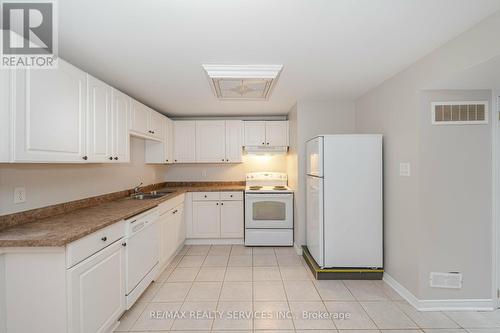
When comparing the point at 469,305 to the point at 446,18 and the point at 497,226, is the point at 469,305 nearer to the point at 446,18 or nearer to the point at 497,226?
the point at 497,226

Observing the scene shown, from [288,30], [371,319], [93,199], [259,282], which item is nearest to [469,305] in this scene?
[371,319]

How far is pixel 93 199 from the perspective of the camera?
2541 millimetres

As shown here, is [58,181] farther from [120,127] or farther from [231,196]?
[231,196]

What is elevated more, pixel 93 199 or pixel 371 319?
pixel 93 199

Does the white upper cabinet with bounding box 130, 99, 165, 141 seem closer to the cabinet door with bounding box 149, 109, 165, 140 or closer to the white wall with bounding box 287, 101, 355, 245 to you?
the cabinet door with bounding box 149, 109, 165, 140

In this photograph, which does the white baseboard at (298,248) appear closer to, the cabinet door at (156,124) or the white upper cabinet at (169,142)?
the white upper cabinet at (169,142)

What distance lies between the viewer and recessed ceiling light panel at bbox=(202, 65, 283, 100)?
226 centimetres

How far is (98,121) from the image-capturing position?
2.13 m

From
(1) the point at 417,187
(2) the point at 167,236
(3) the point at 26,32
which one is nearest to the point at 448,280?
(1) the point at 417,187

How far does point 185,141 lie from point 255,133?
1264mm

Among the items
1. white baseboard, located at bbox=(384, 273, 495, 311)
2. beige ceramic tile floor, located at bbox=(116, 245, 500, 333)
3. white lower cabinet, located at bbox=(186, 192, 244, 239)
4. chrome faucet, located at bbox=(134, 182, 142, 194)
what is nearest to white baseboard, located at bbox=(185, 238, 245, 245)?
white lower cabinet, located at bbox=(186, 192, 244, 239)

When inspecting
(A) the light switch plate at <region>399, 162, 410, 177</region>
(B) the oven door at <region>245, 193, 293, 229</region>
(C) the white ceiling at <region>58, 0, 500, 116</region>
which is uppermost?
(C) the white ceiling at <region>58, 0, 500, 116</region>

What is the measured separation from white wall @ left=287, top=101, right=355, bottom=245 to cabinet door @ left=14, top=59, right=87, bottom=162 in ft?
8.62

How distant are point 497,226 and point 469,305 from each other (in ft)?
2.51
